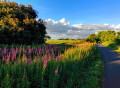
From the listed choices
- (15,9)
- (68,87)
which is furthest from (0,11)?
(68,87)

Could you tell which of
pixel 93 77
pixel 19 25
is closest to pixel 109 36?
pixel 19 25

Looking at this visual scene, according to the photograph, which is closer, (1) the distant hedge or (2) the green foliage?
(1) the distant hedge

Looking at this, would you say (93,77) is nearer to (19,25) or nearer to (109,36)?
(19,25)

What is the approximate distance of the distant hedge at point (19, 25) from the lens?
14.0 meters

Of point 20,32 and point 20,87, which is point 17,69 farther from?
point 20,32

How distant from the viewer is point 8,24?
567 inches

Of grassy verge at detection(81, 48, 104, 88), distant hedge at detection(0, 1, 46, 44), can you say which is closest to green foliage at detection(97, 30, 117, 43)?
distant hedge at detection(0, 1, 46, 44)

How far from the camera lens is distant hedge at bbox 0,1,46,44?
13975 mm

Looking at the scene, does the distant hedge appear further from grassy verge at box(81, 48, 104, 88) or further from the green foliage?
the green foliage

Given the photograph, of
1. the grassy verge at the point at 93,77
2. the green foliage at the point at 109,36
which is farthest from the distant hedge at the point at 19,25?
the green foliage at the point at 109,36

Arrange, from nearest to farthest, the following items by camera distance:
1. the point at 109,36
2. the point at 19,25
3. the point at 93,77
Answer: the point at 93,77
the point at 19,25
the point at 109,36

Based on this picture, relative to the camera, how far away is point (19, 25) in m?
14.4

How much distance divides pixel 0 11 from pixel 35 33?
6696 mm

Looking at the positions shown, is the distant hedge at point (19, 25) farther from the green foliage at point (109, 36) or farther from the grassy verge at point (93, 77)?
the green foliage at point (109, 36)
